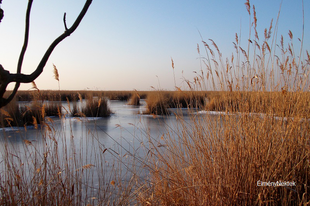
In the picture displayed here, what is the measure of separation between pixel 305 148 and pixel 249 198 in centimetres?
71

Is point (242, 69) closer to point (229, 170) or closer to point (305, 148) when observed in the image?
Result: point (305, 148)

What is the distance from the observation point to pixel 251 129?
62.8 inches

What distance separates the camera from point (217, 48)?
201cm

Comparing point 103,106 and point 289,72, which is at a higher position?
point 289,72

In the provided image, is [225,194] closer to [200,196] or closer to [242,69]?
[200,196]

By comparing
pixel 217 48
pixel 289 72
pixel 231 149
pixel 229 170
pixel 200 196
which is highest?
pixel 217 48

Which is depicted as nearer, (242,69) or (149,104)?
(242,69)

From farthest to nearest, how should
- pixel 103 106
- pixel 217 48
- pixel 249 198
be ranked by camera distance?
pixel 103 106 → pixel 217 48 → pixel 249 198

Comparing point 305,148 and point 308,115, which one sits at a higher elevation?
point 308,115

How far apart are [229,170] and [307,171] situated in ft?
2.22

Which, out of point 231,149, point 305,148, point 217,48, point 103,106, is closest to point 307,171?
point 305,148

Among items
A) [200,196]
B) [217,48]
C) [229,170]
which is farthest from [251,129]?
[217,48]

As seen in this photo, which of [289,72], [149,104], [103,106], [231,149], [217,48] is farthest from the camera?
[149,104]

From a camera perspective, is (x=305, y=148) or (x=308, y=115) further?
(x=308, y=115)
